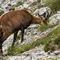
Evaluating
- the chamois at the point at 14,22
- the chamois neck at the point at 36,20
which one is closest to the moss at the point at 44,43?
the chamois at the point at 14,22

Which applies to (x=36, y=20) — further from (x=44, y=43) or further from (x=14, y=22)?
(x=44, y=43)

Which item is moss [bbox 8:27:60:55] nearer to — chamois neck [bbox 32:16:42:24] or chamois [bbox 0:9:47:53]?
chamois [bbox 0:9:47:53]

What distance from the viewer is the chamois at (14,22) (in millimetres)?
13906

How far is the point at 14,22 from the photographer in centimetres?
1463

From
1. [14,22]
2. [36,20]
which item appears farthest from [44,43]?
[36,20]

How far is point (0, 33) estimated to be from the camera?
1355 cm

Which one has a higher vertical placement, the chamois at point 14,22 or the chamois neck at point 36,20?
the chamois at point 14,22

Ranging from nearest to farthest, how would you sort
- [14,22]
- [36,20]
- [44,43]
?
[44,43] → [14,22] → [36,20]

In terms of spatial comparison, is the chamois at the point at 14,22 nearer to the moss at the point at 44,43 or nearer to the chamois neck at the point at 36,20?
the chamois neck at the point at 36,20

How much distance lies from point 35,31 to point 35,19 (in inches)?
22.5

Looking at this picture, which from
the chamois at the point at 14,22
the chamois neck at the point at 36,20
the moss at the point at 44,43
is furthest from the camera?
the chamois neck at the point at 36,20

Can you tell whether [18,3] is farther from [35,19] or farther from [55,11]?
[35,19]

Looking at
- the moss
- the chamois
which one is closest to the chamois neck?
the chamois

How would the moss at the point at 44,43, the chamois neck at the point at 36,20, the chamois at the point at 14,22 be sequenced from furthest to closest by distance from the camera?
the chamois neck at the point at 36,20 → the chamois at the point at 14,22 → the moss at the point at 44,43
